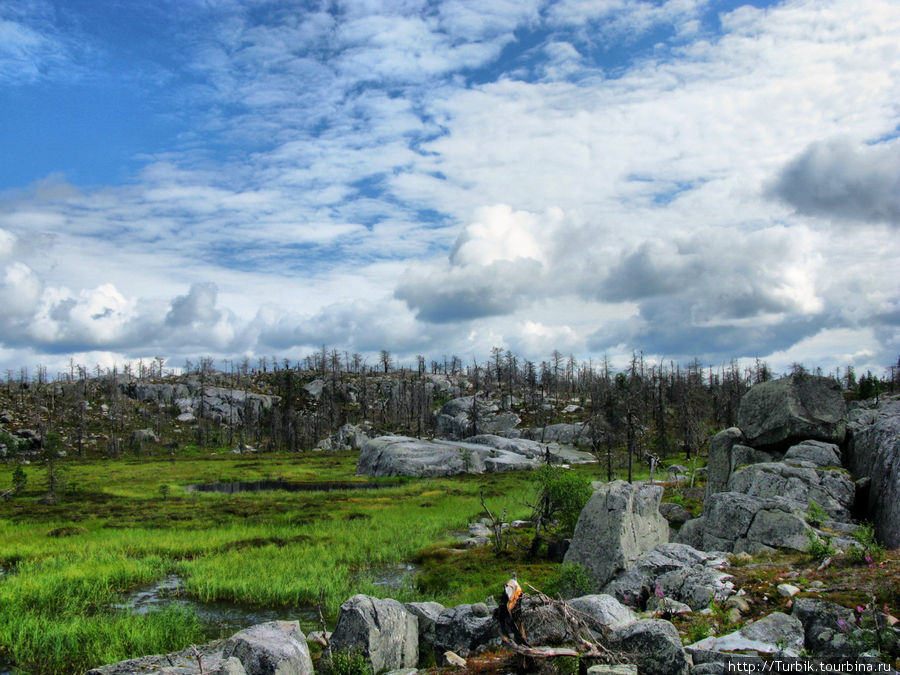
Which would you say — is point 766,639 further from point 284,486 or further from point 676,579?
point 284,486

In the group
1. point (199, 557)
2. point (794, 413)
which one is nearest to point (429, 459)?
point (199, 557)

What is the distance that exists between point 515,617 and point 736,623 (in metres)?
5.17

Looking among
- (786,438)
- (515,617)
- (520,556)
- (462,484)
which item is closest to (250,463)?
(462,484)

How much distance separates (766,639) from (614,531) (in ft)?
33.7

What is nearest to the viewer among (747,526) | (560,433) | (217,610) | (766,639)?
(766,639)

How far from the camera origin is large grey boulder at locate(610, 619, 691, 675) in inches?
376

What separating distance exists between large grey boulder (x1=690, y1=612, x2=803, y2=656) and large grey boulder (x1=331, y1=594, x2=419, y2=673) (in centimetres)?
747

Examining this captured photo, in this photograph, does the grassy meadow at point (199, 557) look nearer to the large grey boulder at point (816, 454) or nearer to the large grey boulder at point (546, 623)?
the large grey boulder at point (546, 623)

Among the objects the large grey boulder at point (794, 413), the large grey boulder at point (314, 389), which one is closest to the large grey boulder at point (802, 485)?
the large grey boulder at point (794, 413)

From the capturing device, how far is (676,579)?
51.5ft

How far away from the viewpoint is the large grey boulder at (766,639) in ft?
32.5

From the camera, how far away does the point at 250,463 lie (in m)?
100

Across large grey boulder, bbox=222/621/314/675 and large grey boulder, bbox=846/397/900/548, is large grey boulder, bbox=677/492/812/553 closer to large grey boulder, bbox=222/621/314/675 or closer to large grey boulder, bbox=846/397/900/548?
large grey boulder, bbox=846/397/900/548

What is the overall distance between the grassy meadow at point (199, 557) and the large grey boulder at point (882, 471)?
14.0 m
